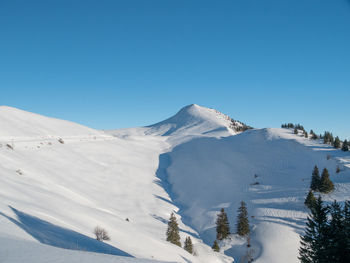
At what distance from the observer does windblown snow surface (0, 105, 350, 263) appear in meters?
11.5

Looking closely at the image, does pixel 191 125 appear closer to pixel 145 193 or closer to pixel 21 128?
pixel 145 193

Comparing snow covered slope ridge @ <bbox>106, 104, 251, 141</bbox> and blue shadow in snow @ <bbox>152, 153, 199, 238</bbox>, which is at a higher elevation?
snow covered slope ridge @ <bbox>106, 104, 251, 141</bbox>

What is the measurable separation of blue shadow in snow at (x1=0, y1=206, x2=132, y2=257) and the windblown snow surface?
5 cm

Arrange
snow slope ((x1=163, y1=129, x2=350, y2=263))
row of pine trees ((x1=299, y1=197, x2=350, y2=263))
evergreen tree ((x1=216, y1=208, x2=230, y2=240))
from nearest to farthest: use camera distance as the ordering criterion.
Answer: row of pine trees ((x1=299, y1=197, x2=350, y2=263))
snow slope ((x1=163, y1=129, x2=350, y2=263))
evergreen tree ((x1=216, y1=208, x2=230, y2=240))

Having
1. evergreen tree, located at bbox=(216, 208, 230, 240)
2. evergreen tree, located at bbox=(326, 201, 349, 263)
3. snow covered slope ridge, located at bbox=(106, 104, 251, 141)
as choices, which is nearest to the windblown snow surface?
evergreen tree, located at bbox=(216, 208, 230, 240)

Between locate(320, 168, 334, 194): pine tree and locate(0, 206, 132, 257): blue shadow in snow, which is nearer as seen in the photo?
locate(0, 206, 132, 257): blue shadow in snow

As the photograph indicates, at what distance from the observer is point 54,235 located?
10359 millimetres

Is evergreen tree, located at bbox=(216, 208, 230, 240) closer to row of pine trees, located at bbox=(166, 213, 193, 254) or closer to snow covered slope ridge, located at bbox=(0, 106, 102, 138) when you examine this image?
row of pine trees, located at bbox=(166, 213, 193, 254)

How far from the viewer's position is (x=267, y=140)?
59.6 m

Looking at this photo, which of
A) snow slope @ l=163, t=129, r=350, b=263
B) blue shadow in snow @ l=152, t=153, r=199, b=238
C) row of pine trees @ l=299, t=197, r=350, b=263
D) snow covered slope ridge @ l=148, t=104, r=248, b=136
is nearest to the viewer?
row of pine trees @ l=299, t=197, r=350, b=263

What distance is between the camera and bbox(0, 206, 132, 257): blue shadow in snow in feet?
31.2

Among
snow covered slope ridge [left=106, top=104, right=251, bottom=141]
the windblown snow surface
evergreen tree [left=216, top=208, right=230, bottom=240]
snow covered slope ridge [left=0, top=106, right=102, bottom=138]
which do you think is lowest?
evergreen tree [left=216, top=208, right=230, bottom=240]

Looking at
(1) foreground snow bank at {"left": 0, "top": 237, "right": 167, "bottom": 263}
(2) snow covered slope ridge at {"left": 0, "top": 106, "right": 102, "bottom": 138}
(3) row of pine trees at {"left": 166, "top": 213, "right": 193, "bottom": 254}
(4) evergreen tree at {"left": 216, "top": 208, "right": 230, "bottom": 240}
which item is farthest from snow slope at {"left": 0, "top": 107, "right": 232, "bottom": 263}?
(4) evergreen tree at {"left": 216, "top": 208, "right": 230, "bottom": 240}

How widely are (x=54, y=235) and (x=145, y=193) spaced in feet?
99.1
